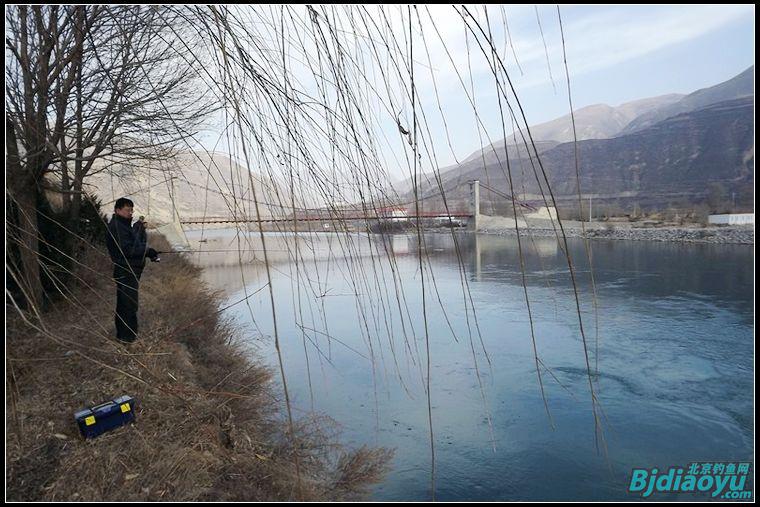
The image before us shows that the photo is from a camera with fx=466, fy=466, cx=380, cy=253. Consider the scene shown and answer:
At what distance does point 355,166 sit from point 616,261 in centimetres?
1178

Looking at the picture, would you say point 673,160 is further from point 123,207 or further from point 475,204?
point 123,207

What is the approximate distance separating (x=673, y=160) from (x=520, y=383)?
123ft

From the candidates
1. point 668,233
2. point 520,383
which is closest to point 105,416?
point 520,383

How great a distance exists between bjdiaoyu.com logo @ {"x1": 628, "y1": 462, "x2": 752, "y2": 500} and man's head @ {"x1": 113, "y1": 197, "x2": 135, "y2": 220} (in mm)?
3096

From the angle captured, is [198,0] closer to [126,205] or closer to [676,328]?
[126,205]

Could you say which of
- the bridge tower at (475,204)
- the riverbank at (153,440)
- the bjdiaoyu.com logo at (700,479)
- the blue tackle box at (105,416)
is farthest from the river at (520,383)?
the bridge tower at (475,204)

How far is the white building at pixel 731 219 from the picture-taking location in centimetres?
1635

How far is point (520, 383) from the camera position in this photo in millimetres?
3936

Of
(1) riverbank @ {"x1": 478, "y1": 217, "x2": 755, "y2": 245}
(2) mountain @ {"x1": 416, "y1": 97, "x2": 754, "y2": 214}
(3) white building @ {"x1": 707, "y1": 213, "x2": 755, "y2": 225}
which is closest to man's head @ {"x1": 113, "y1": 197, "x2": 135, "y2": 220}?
(1) riverbank @ {"x1": 478, "y1": 217, "x2": 755, "y2": 245}

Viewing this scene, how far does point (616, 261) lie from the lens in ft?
36.2

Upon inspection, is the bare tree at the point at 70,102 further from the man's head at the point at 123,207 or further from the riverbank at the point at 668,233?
the riverbank at the point at 668,233

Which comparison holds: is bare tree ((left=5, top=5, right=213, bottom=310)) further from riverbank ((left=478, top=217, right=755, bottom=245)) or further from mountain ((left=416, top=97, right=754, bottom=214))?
mountain ((left=416, top=97, right=754, bottom=214))

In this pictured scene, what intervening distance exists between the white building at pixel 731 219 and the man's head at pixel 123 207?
62.6ft

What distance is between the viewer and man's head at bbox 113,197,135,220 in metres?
2.22
